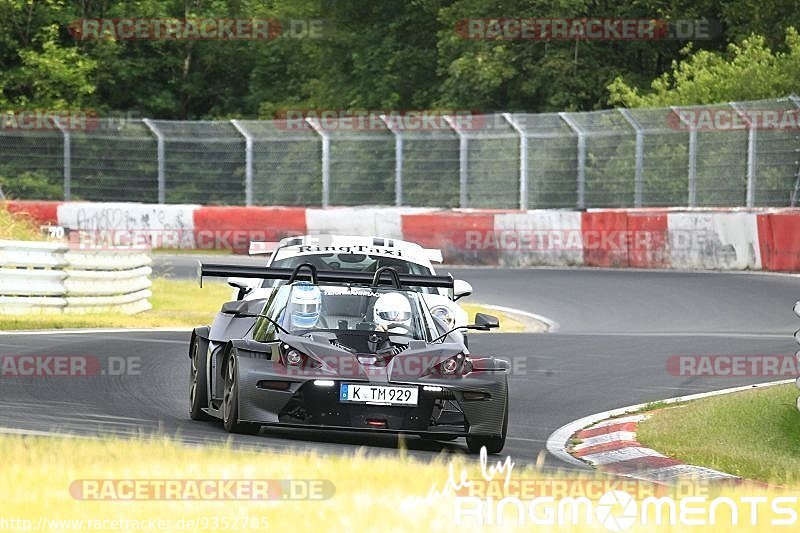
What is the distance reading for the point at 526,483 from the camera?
8172 millimetres

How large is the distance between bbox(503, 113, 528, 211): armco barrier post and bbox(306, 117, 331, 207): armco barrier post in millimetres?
4274

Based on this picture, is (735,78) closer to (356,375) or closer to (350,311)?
(350,311)

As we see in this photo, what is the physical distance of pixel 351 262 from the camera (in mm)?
16234

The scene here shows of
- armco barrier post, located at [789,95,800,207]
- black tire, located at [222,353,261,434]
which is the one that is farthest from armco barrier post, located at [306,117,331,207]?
black tire, located at [222,353,261,434]

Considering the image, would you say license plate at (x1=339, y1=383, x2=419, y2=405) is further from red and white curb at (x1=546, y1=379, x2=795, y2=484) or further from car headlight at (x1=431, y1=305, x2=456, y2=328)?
car headlight at (x1=431, y1=305, x2=456, y2=328)

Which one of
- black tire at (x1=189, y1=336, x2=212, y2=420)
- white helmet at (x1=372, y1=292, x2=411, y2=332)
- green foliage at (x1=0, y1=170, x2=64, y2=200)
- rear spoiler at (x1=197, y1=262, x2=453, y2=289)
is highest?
green foliage at (x1=0, y1=170, x2=64, y2=200)

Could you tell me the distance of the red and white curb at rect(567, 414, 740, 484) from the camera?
10727mm

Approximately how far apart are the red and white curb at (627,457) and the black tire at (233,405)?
2249mm

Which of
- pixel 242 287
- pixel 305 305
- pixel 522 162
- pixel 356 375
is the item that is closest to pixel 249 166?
pixel 522 162

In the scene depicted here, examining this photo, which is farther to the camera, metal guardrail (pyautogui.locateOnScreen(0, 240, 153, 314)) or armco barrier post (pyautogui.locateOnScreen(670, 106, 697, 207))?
armco barrier post (pyautogui.locateOnScreen(670, 106, 697, 207))

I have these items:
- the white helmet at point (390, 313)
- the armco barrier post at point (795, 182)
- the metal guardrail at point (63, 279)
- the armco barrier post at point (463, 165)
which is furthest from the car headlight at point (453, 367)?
the armco barrier post at point (463, 165)

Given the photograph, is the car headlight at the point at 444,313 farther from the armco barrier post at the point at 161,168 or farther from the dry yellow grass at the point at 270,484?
the armco barrier post at the point at 161,168

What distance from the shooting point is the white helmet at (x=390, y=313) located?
1190cm

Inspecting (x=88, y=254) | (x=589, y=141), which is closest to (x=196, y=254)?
(x=589, y=141)
